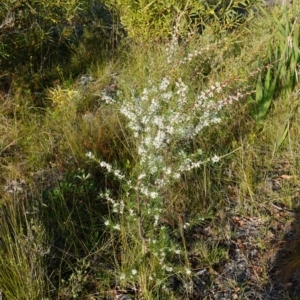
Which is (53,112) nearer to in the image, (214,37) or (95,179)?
(95,179)

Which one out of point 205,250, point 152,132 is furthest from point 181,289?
point 152,132

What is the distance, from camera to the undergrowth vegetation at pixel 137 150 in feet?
8.47

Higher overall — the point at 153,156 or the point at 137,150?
the point at 153,156

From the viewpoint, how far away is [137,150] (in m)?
3.21

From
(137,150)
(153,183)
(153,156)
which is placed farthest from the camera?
(137,150)

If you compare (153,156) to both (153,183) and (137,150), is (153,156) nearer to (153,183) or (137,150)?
(153,183)

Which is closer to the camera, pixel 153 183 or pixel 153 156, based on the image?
pixel 153 156

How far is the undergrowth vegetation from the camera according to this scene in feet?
8.47

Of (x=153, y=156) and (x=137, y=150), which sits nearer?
(x=153, y=156)

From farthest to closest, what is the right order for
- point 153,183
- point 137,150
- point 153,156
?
point 137,150
point 153,183
point 153,156

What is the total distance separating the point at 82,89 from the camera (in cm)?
448

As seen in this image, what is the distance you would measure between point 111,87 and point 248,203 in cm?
200

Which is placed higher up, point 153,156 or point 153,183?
point 153,156

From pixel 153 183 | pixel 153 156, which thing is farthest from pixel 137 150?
pixel 153 156
